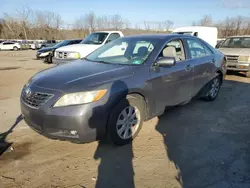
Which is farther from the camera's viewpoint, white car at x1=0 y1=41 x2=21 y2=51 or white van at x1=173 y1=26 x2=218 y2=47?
white car at x1=0 y1=41 x2=21 y2=51

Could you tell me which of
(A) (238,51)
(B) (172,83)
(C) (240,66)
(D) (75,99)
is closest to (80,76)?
(D) (75,99)

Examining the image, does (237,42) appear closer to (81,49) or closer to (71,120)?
(81,49)

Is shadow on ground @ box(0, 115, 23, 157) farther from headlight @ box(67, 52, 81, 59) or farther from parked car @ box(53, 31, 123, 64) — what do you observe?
headlight @ box(67, 52, 81, 59)

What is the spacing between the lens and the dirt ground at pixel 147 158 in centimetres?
267

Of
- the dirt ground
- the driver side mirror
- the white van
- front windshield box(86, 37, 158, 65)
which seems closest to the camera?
the dirt ground

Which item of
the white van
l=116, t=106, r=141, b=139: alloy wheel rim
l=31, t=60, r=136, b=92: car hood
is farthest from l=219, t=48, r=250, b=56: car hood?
l=116, t=106, r=141, b=139: alloy wheel rim

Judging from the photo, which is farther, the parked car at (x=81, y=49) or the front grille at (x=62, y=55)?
the front grille at (x=62, y=55)

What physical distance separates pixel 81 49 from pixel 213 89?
5.90 metres

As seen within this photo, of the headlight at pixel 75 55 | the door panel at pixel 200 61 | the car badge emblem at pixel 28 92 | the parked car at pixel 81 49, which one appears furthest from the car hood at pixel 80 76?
the headlight at pixel 75 55

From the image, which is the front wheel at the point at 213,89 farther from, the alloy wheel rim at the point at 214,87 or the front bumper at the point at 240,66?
the front bumper at the point at 240,66

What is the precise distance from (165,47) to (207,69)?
4.97ft

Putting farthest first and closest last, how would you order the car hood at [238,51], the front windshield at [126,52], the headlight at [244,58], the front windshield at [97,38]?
the front windshield at [97,38], the car hood at [238,51], the headlight at [244,58], the front windshield at [126,52]

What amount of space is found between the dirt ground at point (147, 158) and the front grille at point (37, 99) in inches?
29.5

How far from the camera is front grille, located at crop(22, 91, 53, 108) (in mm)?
2969
